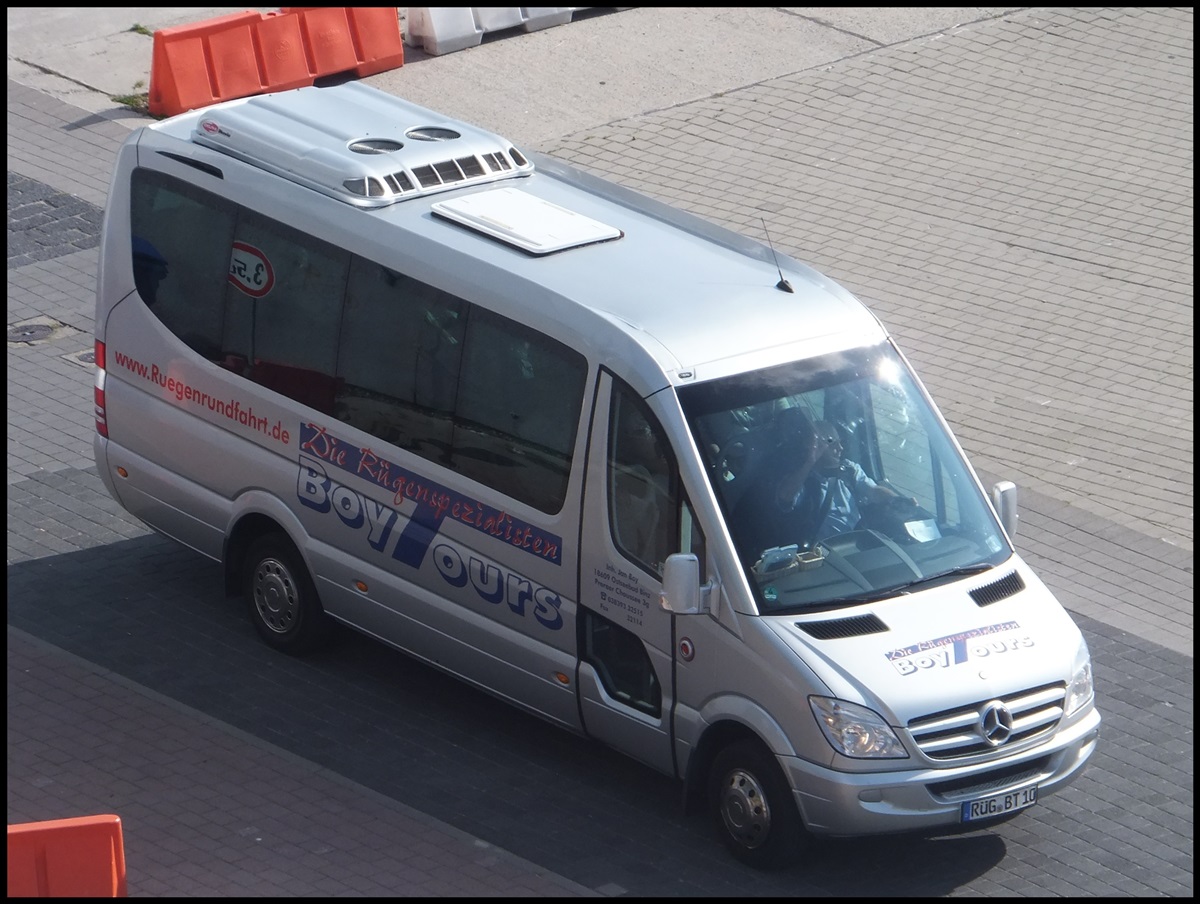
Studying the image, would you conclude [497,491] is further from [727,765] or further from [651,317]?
[727,765]

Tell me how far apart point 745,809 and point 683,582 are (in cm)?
108

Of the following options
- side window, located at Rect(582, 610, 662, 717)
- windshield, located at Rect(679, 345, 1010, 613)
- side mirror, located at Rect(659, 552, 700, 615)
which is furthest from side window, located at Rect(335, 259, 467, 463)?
side mirror, located at Rect(659, 552, 700, 615)

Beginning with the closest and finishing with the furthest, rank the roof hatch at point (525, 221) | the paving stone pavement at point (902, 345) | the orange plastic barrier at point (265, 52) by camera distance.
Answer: the paving stone pavement at point (902, 345)
the roof hatch at point (525, 221)
the orange plastic barrier at point (265, 52)

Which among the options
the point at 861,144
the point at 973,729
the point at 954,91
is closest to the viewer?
the point at 973,729

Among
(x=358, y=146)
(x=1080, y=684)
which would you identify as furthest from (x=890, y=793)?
(x=358, y=146)

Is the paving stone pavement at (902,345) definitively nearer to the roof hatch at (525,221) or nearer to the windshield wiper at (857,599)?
the windshield wiper at (857,599)

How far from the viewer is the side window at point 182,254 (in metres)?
10.5

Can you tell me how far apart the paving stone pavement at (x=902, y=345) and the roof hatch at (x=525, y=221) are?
2515 mm

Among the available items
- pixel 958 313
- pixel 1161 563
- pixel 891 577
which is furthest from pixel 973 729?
pixel 958 313

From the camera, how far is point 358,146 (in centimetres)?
1028

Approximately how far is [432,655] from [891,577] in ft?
8.30

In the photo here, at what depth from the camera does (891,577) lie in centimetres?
852

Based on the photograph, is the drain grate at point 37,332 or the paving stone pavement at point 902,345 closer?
the paving stone pavement at point 902,345

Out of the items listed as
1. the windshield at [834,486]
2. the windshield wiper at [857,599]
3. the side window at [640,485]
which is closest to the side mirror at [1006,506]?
the windshield at [834,486]
